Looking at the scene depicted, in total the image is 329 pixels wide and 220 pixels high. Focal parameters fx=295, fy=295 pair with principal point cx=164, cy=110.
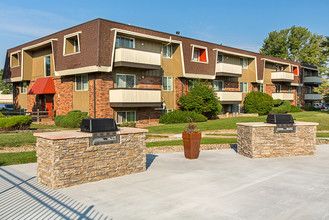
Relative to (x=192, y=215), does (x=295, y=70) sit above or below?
above

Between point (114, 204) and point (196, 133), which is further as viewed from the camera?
point (196, 133)

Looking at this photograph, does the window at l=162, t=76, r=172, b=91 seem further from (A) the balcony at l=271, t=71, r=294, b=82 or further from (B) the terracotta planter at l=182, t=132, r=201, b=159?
(A) the balcony at l=271, t=71, r=294, b=82

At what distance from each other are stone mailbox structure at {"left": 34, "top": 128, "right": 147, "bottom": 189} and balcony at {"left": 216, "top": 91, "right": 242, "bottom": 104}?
25003 mm

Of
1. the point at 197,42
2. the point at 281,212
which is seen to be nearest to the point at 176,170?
the point at 281,212

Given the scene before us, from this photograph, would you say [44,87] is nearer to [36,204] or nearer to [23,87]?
[23,87]

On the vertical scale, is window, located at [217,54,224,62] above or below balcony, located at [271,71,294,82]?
above

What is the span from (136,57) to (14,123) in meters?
10.7

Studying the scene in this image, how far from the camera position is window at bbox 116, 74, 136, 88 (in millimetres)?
25500

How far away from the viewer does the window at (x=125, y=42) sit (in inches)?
987

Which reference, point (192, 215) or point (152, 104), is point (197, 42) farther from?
point (192, 215)

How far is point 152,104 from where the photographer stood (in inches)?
1026

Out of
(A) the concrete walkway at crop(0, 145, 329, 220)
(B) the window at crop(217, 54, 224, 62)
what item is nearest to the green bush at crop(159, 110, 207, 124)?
(B) the window at crop(217, 54, 224, 62)

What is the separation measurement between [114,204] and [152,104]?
1991 cm

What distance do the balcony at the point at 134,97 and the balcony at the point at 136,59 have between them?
212 centimetres
